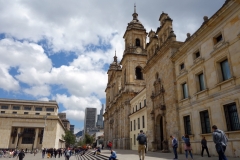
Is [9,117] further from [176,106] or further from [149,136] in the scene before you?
[176,106]

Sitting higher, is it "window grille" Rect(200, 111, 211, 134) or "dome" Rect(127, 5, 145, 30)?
"dome" Rect(127, 5, 145, 30)

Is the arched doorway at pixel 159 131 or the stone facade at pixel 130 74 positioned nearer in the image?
the arched doorway at pixel 159 131

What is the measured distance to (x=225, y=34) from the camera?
13047 mm

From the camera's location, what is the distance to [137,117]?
109 ft

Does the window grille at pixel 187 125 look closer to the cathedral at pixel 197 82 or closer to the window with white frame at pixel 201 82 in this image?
the cathedral at pixel 197 82

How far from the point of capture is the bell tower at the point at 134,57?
42.7 meters

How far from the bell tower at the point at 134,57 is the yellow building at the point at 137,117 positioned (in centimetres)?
543

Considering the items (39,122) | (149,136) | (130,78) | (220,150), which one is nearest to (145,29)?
(130,78)

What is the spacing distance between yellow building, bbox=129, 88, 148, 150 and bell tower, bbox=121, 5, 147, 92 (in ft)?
17.8

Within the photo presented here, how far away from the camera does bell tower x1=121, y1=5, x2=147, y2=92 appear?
140 feet

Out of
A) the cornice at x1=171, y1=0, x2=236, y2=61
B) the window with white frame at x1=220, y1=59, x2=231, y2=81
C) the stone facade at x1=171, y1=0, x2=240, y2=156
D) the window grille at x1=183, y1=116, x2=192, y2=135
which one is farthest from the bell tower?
the window with white frame at x1=220, y1=59, x2=231, y2=81

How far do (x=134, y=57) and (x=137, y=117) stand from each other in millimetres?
16336

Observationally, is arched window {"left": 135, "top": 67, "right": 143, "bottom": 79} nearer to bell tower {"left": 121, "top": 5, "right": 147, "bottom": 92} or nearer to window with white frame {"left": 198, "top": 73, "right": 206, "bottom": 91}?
bell tower {"left": 121, "top": 5, "right": 147, "bottom": 92}

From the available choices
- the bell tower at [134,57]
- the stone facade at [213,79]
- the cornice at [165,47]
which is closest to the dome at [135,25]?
the bell tower at [134,57]
